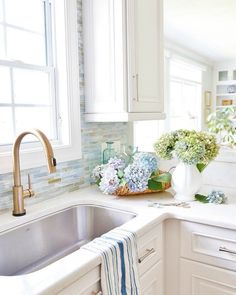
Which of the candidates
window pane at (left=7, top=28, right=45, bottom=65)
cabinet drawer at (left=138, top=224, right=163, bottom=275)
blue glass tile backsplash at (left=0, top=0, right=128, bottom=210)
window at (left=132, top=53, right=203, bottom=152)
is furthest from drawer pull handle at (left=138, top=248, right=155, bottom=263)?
window at (left=132, top=53, right=203, bottom=152)

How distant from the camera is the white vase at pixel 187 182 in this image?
56.1 inches

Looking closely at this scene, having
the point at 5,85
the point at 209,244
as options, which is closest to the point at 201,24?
the point at 5,85

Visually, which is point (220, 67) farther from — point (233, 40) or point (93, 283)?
point (93, 283)

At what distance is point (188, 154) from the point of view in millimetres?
1360

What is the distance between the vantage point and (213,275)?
1216 mm

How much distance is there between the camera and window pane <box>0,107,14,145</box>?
1401mm

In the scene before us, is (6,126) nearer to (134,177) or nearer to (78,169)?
(78,169)

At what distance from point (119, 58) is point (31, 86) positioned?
0.48 metres

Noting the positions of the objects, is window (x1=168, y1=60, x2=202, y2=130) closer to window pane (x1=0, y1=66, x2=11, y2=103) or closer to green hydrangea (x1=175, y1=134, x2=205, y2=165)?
green hydrangea (x1=175, y1=134, x2=205, y2=165)

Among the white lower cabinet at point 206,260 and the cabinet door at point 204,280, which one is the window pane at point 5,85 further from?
the cabinet door at point 204,280

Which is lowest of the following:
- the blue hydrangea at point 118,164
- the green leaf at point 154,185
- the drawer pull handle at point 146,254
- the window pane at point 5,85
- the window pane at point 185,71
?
the drawer pull handle at point 146,254

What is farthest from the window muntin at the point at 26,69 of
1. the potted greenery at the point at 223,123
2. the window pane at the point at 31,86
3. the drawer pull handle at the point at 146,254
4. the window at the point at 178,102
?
the potted greenery at the point at 223,123

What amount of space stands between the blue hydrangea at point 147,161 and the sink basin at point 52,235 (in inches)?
10.0

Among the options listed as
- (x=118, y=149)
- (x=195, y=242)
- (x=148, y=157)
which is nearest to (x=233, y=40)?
(x=118, y=149)
